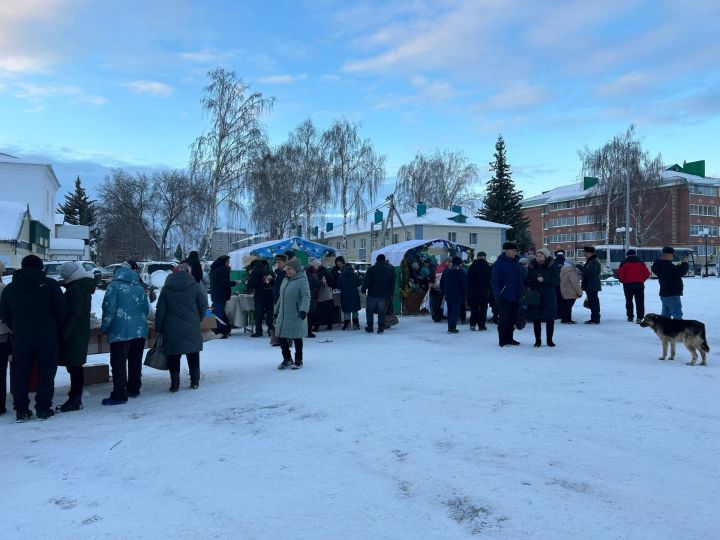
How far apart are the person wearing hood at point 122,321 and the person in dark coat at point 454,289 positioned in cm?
740

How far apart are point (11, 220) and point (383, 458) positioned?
35.6 metres

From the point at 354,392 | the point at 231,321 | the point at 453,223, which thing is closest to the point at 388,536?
the point at 354,392

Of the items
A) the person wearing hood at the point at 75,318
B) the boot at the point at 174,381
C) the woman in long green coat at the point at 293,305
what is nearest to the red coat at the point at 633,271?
the woman in long green coat at the point at 293,305

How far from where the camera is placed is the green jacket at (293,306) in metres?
8.51

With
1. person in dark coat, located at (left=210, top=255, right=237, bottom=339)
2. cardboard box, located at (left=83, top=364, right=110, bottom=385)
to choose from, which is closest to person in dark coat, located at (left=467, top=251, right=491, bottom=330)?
person in dark coat, located at (left=210, top=255, right=237, bottom=339)

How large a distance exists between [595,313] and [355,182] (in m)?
37.0

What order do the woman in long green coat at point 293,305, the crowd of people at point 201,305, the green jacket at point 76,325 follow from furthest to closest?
the woman in long green coat at point 293,305, the green jacket at point 76,325, the crowd of people at point 201,305

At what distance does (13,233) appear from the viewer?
3281 centimetres

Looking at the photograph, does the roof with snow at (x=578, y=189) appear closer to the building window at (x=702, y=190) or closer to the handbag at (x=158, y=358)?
the building window at (x=702, y=190)

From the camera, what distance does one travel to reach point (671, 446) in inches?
191

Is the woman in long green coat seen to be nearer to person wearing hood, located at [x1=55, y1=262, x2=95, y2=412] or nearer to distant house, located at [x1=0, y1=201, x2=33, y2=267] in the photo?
person wearing hood, located at [x1=55, y1=262, x2=95, y2=412]

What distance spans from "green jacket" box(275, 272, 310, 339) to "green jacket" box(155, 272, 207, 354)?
154 centimetres

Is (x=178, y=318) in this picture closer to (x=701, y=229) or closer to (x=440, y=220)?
(x=440, y=220)

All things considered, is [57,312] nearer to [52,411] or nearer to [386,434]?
[52,411]
